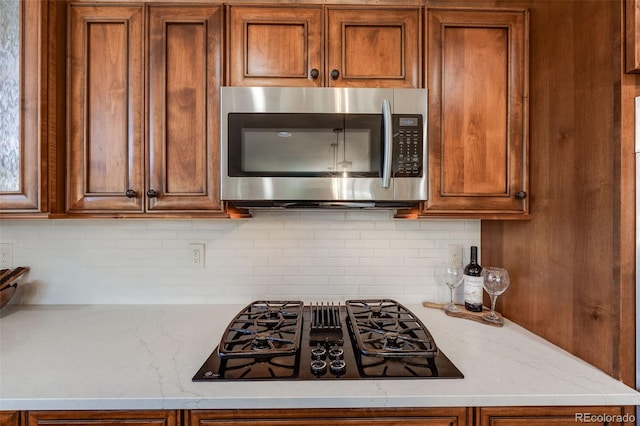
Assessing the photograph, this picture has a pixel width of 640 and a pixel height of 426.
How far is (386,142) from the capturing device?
1146mm

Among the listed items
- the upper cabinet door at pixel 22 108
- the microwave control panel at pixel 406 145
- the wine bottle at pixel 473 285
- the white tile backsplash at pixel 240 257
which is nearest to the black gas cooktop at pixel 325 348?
the white tile backsplash at pixel 240 257

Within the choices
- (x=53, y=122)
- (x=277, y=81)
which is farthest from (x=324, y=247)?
(x=53, y=122)

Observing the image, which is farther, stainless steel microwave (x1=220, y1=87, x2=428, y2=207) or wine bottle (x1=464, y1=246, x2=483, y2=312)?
wine bottle (x1=464, y1=246, x2=483, y2=312)

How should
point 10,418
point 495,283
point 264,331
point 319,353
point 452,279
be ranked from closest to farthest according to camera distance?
point 10,418 < point 319,353 < point 264,331 < point 495,283 < point 452,279

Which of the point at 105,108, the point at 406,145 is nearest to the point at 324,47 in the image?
the point at 406,145

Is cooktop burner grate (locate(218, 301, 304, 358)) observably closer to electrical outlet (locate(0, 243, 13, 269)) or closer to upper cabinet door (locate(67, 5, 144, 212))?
upper cabinet door (locate(67, 5, 144, 212))

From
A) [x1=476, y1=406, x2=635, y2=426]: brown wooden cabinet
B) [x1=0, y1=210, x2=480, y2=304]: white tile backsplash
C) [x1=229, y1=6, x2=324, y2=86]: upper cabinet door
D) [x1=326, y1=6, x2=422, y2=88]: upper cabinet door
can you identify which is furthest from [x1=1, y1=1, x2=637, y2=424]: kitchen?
[x1=229, y1=6, x2=324, y2=86]: upper cabinet door

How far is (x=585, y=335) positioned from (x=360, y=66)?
4.07ft

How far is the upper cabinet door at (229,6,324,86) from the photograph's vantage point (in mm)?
1201

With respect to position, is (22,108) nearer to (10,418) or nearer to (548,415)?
(10,418)

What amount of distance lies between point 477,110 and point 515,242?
0.60 meters

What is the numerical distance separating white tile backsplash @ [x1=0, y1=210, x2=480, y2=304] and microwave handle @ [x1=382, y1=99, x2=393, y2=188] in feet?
1.38

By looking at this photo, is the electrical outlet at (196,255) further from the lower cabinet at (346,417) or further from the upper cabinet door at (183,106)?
the lower cabinet at (346,417)

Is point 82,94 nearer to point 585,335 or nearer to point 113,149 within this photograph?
point 113,149
